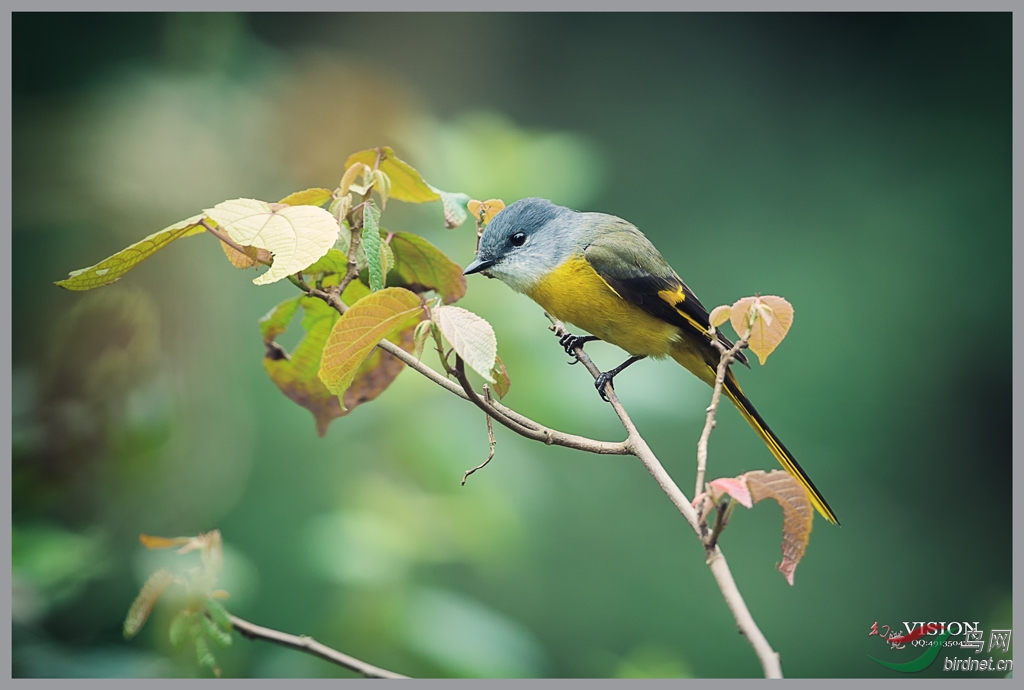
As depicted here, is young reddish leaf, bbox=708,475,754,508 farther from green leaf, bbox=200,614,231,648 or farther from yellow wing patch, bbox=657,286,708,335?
yellow wing patch, bbox=657,286,708,335

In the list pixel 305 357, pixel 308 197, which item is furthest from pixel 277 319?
pixel 308 197

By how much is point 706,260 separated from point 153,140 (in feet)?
3.87

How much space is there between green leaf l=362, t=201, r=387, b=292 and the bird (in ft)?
1.21

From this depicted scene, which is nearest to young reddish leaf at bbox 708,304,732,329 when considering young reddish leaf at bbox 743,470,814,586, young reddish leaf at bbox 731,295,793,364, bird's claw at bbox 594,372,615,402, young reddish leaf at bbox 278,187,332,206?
young reddish leaf at bbox 731,295,793,364

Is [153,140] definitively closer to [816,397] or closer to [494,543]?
[494,543]

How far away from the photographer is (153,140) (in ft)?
5.31

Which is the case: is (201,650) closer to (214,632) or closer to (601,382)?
(214,632)

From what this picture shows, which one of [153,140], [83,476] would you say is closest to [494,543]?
[83,476]

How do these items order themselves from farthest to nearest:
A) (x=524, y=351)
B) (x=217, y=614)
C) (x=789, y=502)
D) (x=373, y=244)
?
(x=524, y=351)
(x=217, y=614)
(x=373, y=244)
(x=789, y=502)

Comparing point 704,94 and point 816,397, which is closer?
point 816,397

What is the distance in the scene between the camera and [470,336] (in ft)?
1.72

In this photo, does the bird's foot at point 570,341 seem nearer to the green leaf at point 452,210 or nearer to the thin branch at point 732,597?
the green leaf at point 452,210

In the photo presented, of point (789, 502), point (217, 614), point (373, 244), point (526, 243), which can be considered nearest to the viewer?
point (789, 502)

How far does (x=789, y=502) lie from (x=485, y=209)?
49 centimetres
